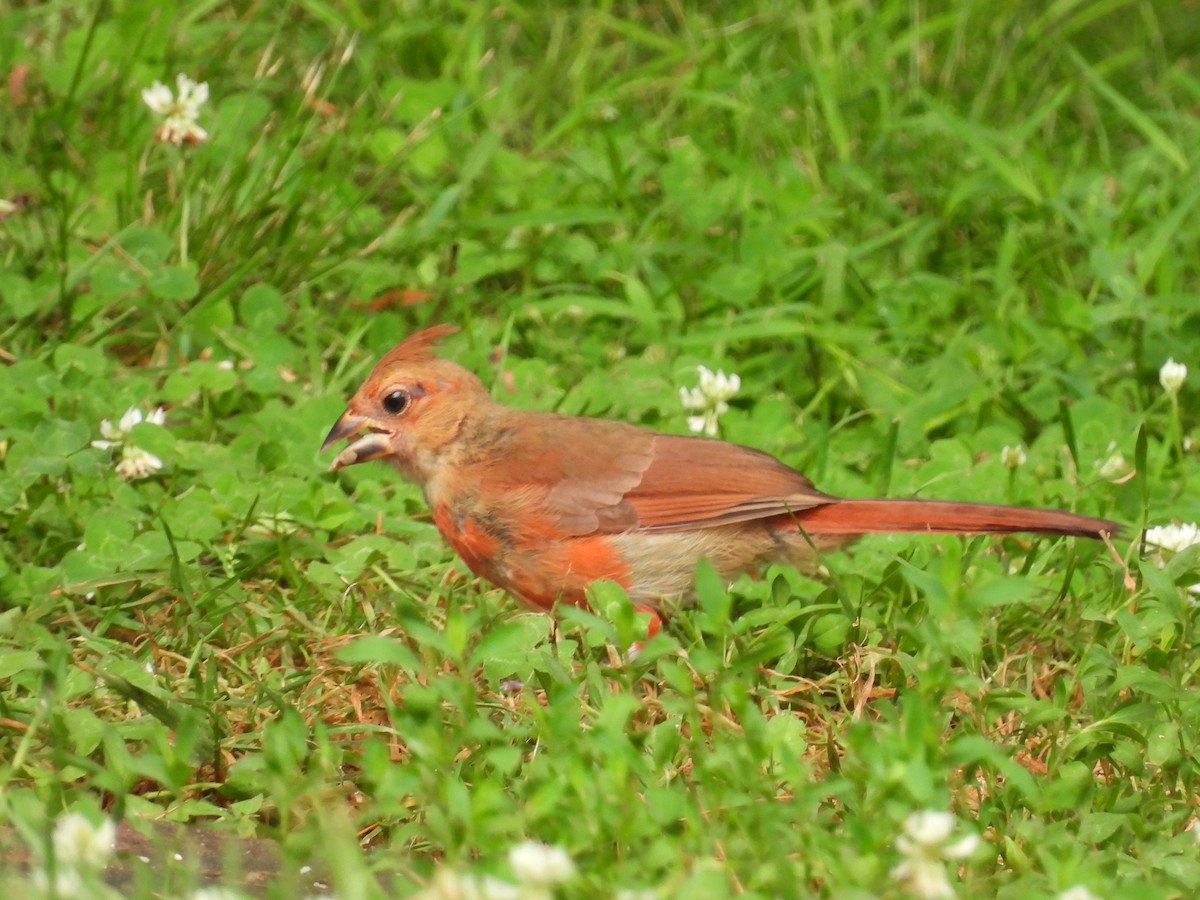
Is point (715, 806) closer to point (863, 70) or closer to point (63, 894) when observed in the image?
point (63, 894)

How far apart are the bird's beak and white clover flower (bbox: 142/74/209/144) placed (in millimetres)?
1243

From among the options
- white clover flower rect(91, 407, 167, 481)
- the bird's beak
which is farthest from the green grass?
the bird's beak

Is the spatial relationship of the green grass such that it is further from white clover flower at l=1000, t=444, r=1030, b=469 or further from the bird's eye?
the bird's eye

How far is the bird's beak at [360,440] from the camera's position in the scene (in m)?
4.05

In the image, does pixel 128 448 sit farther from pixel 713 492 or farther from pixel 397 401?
pixel 713 492

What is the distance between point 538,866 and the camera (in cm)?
224

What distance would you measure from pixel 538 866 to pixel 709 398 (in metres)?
2.48

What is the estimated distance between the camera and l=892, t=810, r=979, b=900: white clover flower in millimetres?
2270

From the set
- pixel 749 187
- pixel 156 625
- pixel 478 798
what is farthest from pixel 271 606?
→ pixel 749 187

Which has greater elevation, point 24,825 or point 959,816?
point 24,825

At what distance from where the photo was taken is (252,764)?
296cm

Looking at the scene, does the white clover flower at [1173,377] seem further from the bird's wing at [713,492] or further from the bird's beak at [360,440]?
the bird's beak at [360,440]

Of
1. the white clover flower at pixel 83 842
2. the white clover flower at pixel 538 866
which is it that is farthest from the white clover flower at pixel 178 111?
the white clover flower at pixel 538 866

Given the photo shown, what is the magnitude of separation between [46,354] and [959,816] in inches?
108
